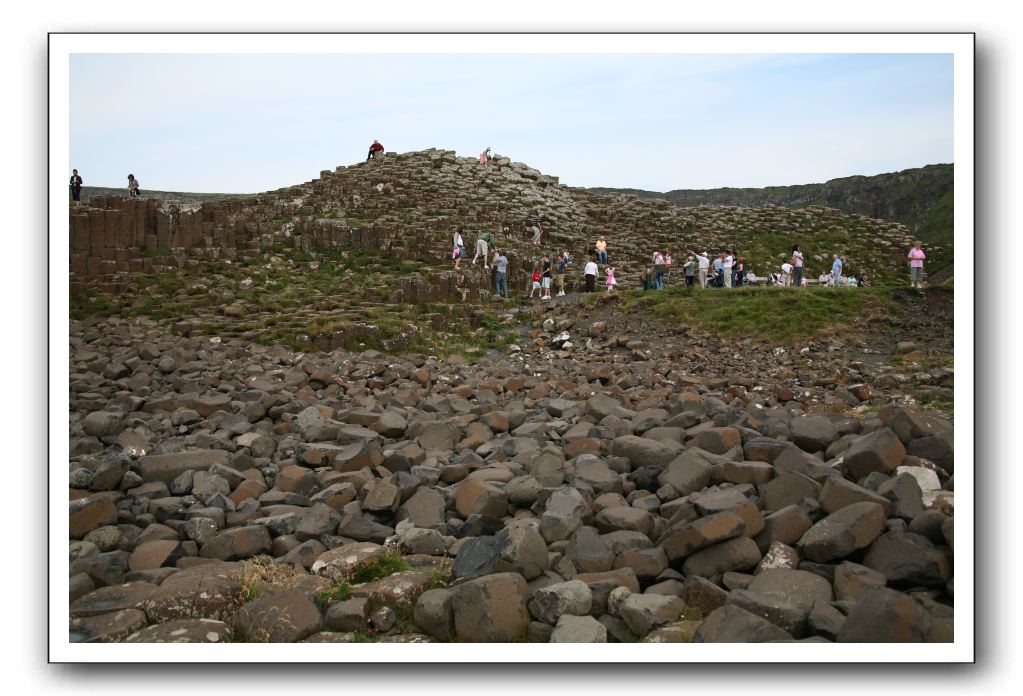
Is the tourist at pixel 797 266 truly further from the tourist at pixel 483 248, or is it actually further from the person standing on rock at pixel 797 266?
the tourist at pixel 483 248

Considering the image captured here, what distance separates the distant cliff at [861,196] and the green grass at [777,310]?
42.4 feet

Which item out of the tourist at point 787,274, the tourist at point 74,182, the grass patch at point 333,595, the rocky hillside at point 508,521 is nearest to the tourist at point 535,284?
the tourist at point 787,274

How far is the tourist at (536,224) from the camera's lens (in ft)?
94.6

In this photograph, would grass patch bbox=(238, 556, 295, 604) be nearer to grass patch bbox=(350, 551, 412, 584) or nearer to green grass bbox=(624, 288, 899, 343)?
grass patch bbox=(350, 551, 412, 584)

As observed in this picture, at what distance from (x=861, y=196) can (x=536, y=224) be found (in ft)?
81.4

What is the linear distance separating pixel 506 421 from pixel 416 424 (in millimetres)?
1004

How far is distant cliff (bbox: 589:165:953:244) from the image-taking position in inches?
1357

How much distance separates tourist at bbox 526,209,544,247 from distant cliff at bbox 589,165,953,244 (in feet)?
31.7

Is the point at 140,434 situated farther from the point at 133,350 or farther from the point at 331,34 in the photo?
the point at 133,350

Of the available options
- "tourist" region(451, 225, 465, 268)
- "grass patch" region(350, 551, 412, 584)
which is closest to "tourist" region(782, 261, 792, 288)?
"tourist" region(451, 225, 465, 268)

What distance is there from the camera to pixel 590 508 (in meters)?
5.77

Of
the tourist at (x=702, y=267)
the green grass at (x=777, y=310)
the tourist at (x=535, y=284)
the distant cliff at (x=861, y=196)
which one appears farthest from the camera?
the distant cliff at (x=861, y=196)

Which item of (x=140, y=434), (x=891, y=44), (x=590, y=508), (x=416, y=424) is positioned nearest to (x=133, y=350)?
(x=140, y=434)

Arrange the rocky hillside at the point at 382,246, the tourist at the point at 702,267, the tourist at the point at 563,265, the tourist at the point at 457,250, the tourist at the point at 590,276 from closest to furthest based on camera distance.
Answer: the rocky hillside at the point at 382,246
the tourist at the point at 702,267
the tourist at the point at 590,276
the tourist at the point at 457,250
the tourist at the point at 563,265
